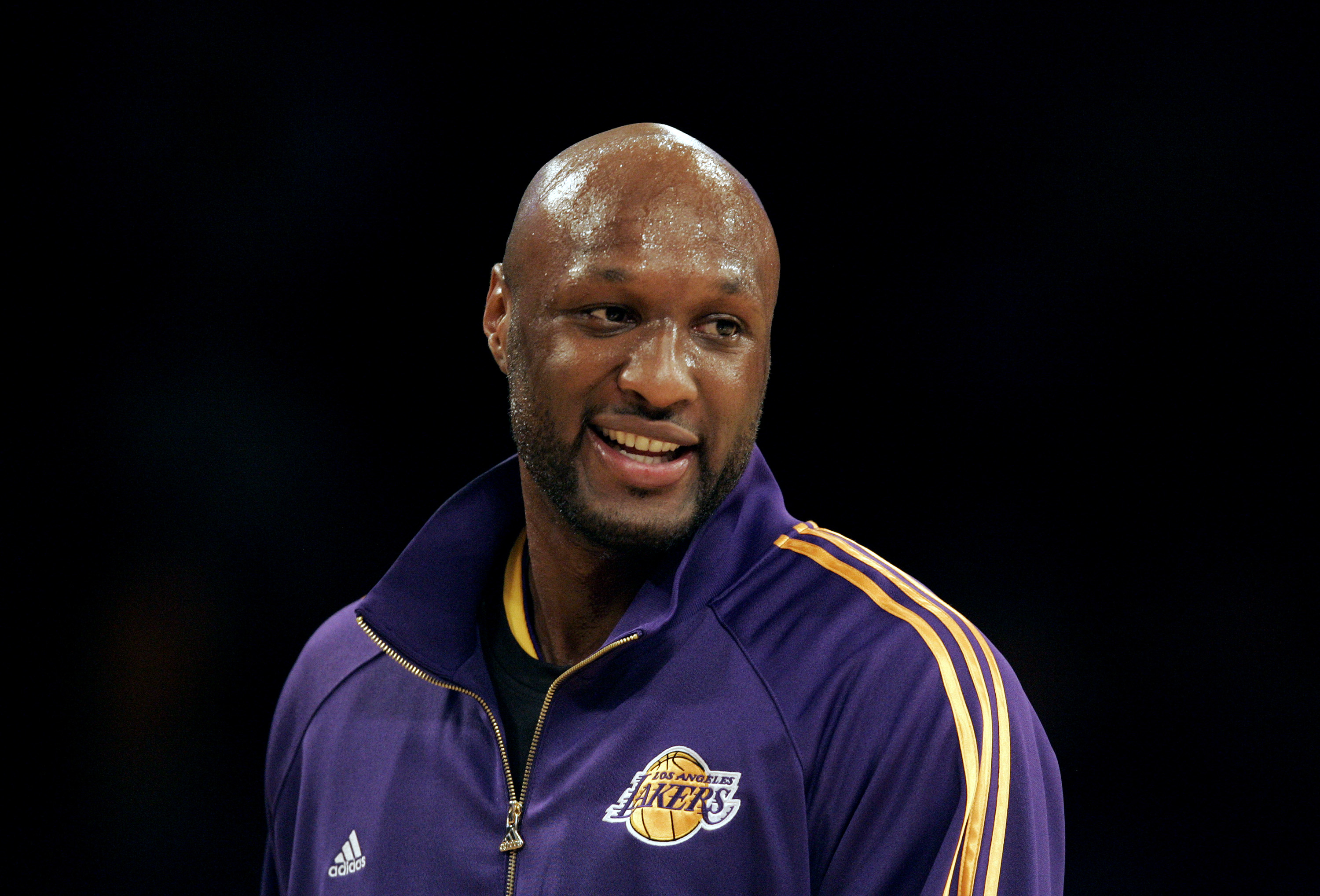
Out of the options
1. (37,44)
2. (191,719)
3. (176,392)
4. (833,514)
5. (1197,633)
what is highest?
(37,44)

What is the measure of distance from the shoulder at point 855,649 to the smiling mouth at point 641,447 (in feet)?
0.51

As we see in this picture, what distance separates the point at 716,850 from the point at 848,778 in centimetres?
14

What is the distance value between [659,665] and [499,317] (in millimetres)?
462

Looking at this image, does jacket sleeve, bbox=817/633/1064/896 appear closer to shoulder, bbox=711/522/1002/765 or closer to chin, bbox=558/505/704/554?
shoulder, bbox=711/522/1002/765

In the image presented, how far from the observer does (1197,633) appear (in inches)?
87.3

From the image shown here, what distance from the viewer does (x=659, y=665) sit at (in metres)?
1.29

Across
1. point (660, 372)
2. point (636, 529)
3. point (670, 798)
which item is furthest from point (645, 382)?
point (670, 798)

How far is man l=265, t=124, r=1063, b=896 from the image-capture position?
1.15 metres

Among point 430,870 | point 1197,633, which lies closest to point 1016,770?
point 430,870

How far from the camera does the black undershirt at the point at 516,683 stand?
1.37 m

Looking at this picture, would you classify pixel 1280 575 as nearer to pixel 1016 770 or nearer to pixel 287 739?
pixel 1016 770

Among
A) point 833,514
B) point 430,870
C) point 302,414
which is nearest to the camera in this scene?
point 430,870

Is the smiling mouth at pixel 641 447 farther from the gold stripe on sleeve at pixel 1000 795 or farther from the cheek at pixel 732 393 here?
the gold stripe on sleeve at pixel 1000 795

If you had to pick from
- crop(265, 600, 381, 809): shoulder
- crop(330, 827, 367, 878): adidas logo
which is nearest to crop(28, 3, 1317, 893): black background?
crop(265, 600, 381, 809): shoulder
